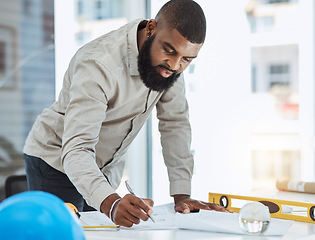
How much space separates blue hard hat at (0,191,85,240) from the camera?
1.95 feet

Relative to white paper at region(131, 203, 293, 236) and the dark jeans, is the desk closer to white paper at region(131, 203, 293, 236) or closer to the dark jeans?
white paper at region(131, 203, 293, 236)

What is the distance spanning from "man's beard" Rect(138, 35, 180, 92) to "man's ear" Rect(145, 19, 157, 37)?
0.12 feet

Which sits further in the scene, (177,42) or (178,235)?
(177,42)

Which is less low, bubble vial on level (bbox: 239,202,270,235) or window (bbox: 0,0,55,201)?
window (bbox: 0,0,55,201)

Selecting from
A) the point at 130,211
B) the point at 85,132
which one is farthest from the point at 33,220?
the point at 85,132

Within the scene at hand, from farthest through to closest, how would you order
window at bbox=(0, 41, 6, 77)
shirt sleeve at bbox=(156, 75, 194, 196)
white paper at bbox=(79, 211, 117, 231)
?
window at bbox=(0, 41, 6, 77) → shirt sleeve at bbox=(156, 75, 194, 196) → white paper at bbox=(79, 211, 117, 231)

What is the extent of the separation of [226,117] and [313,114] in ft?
1.97

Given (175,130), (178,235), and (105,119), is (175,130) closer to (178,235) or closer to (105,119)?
(105,119)

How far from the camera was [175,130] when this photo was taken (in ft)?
5.64

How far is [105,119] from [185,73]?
1794mm

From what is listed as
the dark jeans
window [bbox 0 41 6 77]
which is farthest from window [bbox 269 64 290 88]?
the dark jeans

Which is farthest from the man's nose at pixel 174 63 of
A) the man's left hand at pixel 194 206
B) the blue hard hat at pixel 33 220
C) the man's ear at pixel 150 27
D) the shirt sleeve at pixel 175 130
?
the blue hard hat at pixel 33 220

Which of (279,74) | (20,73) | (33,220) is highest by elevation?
(279,74)

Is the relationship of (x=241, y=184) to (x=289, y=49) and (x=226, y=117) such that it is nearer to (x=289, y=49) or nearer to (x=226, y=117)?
(x=226, y=117)
